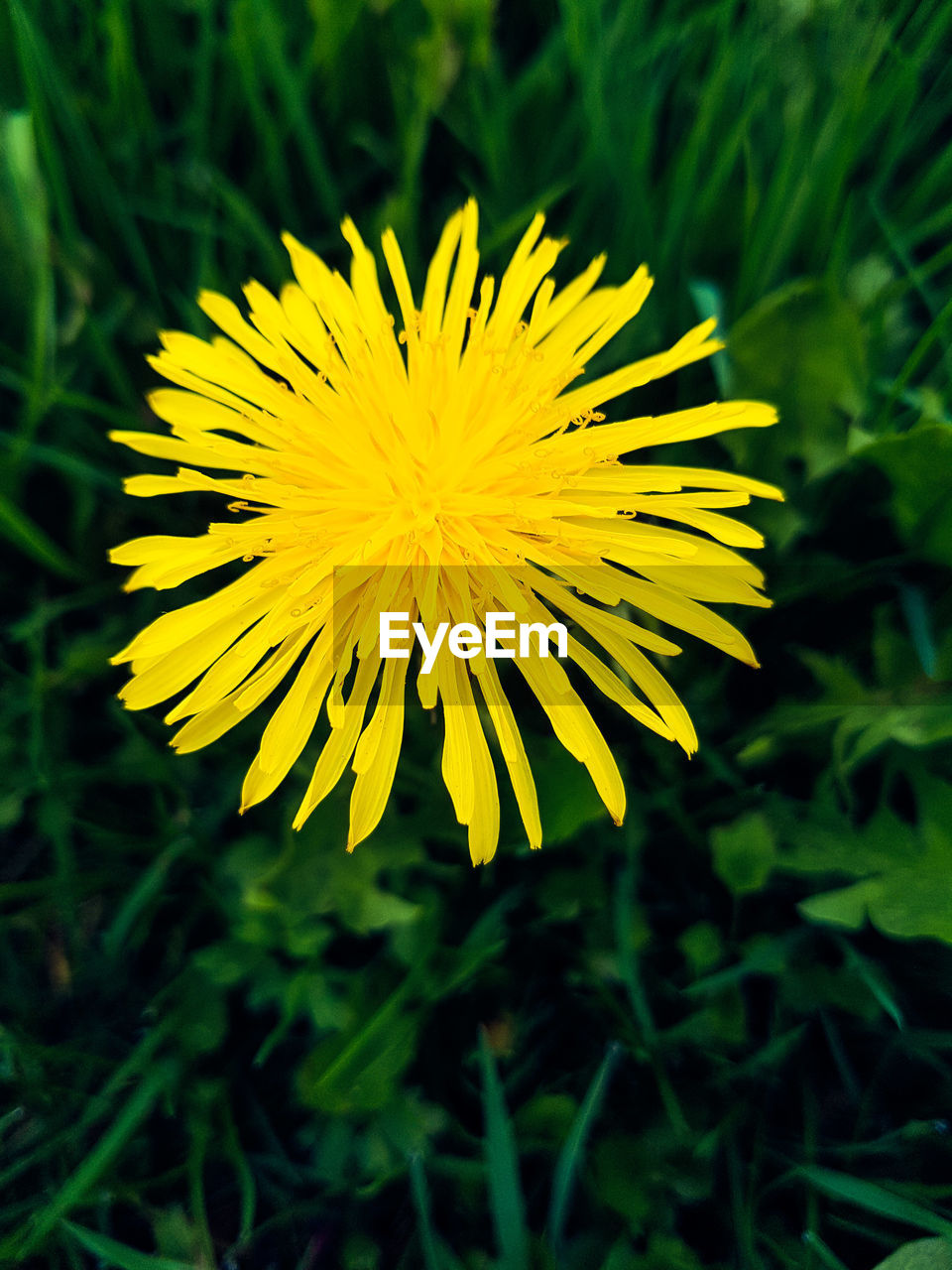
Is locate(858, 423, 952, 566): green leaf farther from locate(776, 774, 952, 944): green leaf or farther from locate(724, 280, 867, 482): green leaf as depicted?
locate(776, 774, 952, 944): green leaf

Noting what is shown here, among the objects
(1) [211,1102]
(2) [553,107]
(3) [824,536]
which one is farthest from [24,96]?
(1) [211,1102]

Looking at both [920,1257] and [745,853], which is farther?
[745,853]

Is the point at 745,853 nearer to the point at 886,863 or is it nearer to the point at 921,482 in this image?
the point at 886,863

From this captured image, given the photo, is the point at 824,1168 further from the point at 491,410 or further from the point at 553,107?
the point at 553,107

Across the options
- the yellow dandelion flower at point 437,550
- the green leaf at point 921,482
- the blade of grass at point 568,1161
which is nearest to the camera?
the yellow dandelion flower at point 437,550

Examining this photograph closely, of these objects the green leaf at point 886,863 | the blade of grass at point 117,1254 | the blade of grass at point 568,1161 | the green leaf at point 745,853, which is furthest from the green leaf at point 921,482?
the blade of grass at point 117,1254

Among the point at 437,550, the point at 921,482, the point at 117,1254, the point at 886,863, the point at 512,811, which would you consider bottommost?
the point at 117,1254

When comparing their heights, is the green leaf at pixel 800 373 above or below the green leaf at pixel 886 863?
above

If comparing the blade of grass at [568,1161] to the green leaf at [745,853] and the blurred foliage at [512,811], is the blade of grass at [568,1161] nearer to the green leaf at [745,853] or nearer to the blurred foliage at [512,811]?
the blurred foliage at [512,811]

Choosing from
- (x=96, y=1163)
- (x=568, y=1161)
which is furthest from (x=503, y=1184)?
(x=96, y=1163)
